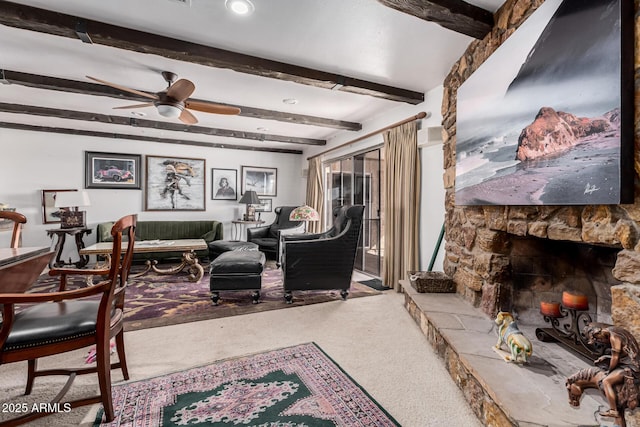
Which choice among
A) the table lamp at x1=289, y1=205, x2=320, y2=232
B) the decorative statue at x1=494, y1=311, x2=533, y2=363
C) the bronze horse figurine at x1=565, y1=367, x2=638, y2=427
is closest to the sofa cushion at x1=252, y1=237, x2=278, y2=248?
the table lamp at x1=289, y1=205, x2=320, y2=232

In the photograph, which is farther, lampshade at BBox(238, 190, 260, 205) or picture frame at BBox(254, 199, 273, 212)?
picture frame at BBox(254, 199, 273, 212)

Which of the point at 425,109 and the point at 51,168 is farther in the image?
the point at 51,168

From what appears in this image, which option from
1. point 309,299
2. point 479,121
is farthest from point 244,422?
point 479,121

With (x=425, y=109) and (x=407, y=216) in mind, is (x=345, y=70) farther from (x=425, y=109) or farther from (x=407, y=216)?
(x=407, y=216)

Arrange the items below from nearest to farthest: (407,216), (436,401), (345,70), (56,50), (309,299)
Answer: (436,401) < (56,50) < (345,70) < (309,299) < (407,216)

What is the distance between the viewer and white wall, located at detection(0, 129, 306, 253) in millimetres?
4895

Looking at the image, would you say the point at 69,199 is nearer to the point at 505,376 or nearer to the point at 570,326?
the point at 505,376

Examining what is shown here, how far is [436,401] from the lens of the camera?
1.61 metres

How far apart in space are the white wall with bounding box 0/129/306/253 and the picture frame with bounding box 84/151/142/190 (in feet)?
0.29

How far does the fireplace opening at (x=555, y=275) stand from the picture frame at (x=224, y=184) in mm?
5493

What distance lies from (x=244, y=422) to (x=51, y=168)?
19.3ft

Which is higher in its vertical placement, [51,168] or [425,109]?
[425,109]

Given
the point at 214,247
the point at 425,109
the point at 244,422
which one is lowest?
the point at 244,422

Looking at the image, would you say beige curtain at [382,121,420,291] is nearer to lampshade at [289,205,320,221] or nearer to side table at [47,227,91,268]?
lampshade at [289,205,320,221]
